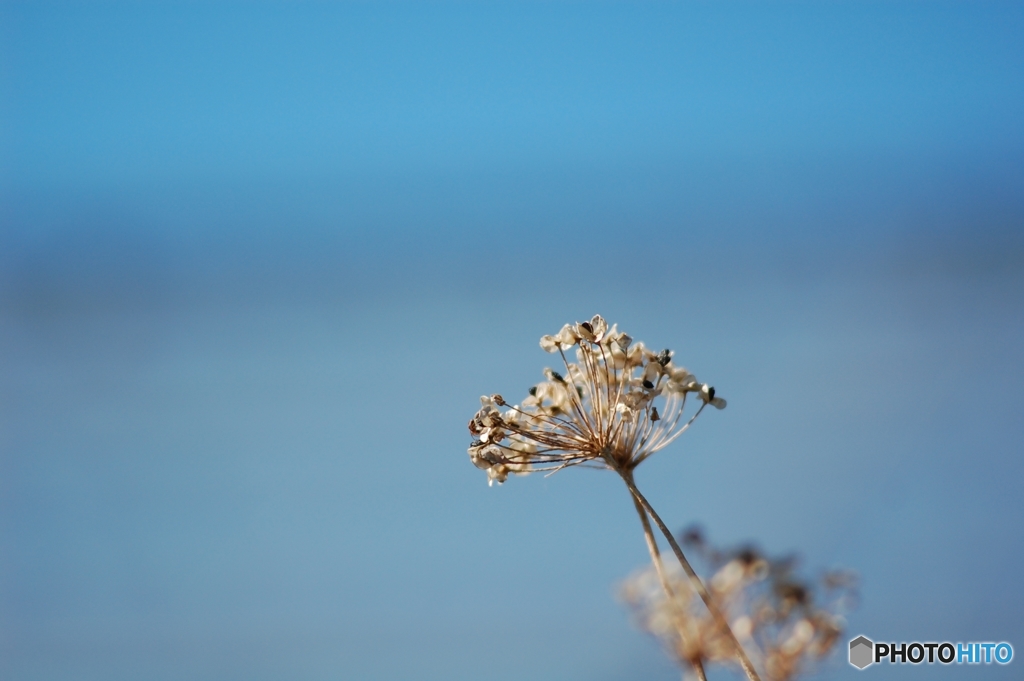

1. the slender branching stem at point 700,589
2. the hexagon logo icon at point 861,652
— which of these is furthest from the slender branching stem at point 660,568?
the hexagon logo icon at point 861,652

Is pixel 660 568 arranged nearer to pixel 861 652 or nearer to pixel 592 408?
pixel 592 408

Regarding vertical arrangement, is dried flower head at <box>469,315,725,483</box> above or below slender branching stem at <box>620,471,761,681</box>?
above

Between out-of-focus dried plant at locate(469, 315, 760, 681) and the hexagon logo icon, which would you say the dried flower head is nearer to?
out-of-focus dried plant at locate(469, 315, 760, 681)

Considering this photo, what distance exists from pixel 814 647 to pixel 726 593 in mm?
586

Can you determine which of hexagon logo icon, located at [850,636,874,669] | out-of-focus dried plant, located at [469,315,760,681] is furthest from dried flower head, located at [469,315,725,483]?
hexagon logo icon, located at [850,636,874,669]

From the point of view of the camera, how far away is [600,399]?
4969mm

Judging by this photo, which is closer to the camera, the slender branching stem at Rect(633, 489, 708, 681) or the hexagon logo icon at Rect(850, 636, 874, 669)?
the slender branching stem at Rect(633, 489, 708, 681)

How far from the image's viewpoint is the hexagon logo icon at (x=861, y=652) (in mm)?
6312

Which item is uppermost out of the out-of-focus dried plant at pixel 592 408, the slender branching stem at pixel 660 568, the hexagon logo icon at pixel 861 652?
the out-of-focus dried plant at pixel 592 408

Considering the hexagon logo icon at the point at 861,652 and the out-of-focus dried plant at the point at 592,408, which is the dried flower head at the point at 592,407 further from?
the hexagon logo icon at the point at 861,652

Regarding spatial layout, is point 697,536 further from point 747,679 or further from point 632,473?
point 747,679

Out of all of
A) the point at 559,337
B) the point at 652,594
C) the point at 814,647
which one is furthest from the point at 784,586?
the point at 559,337

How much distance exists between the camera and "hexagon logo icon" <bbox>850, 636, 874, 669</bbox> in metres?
6.31

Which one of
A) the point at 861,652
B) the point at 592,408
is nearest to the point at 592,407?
the point at 592,408
